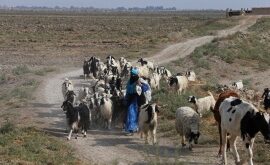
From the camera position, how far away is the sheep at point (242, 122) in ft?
37.7

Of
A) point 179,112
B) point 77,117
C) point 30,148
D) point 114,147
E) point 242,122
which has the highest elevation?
point 242,122

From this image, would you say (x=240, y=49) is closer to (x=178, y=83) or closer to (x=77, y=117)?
(x=178, y=83)

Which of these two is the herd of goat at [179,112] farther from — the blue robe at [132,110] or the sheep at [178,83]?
the blue robe at [132,110]

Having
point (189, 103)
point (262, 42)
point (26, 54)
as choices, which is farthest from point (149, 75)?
point (262, 42)

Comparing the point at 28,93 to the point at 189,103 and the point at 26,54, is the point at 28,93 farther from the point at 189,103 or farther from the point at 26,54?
the point at 26,54

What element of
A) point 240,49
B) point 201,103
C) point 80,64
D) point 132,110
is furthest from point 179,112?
point 240,49

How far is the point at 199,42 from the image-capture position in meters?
45.5

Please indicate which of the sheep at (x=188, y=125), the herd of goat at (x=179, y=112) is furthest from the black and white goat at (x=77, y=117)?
the sheep at (x=188, y=125)

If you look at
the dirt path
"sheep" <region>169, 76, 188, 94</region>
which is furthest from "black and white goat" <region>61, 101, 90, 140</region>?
"sheep" <region>169, 76, 188, 94</region>

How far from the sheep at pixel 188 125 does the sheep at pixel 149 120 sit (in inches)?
25.7

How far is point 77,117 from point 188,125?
3.45m

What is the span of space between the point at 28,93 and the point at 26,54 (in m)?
19.4

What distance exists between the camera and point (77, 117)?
15594 millimetres

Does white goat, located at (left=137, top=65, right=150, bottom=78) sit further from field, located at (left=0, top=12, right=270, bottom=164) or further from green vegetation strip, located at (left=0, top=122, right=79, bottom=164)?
Answer: green vegetation strip, located at (left=0, top=122, right=79, bottom=164)
